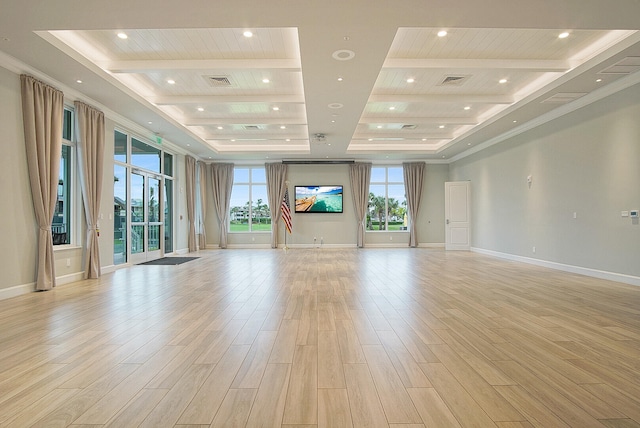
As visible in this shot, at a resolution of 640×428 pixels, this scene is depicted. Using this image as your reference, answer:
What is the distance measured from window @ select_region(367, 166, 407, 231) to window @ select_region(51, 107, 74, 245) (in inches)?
376

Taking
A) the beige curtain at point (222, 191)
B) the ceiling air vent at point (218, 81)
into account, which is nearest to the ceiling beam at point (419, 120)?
the ceiling air vent at point (218, 81)

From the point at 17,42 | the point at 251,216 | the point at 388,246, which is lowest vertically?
the point at 388,246

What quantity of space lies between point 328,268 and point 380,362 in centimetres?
528

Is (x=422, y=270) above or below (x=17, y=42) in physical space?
below

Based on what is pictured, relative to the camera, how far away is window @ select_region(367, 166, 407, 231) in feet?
45.6

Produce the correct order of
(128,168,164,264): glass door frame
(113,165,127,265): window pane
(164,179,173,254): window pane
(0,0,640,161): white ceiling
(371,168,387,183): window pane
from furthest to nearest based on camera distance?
(371,168,387,183): window pane < (164,179,173,254): window pane < (128,168,164,264): glass door frame < (113,165,127,265): window pane < (0,0,640,161): white ceiling

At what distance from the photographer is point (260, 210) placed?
13.9m

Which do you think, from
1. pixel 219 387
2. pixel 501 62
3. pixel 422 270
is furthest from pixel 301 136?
pixel 219 387

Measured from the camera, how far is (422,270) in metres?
7.68

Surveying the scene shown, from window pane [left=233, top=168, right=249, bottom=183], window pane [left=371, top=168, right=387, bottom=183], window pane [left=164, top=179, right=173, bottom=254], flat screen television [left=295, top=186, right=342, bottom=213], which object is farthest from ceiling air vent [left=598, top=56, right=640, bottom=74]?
window pane [left=233, top=168, right=249, bottom=183]

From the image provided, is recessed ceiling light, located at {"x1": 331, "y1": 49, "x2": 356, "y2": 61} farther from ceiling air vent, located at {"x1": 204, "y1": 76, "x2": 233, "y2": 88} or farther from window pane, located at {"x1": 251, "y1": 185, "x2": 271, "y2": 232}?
window pane, located at {"x1": 251, "y1": 185, "x2": 271, "y2": 232}

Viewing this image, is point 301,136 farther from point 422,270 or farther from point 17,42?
point 17,42

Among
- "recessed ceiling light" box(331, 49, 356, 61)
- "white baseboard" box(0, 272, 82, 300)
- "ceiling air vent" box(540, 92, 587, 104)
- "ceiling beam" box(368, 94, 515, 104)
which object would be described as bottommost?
"white baseboard" box(0, 272, 82, 300)

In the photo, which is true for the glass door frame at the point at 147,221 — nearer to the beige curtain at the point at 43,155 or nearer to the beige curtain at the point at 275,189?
the beige curtain at the point at 43,155
